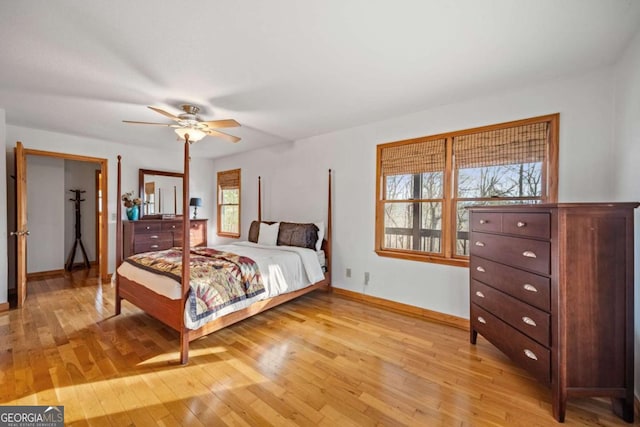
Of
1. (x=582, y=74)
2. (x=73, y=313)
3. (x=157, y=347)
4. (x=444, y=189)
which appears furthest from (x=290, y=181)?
(x=582, y=74)

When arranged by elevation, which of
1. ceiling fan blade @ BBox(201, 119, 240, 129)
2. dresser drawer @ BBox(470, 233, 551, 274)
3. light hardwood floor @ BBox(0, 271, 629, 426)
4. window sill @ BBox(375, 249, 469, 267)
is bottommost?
light hardwood floor @ BBox(0, 271, 629, 426)

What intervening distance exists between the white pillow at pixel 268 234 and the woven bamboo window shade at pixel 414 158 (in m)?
1.84

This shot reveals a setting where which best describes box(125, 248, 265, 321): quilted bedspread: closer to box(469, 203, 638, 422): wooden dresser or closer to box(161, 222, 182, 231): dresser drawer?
box(161, 222, 182, 231): dresser drawer

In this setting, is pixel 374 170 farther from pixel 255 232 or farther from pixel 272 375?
pixel 272 375

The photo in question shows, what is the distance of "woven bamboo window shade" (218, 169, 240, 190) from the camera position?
549cm

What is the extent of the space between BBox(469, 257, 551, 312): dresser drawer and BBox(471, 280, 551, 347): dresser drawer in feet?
0.14

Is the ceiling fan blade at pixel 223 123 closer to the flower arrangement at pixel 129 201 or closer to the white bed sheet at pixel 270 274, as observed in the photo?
the white bed sheet at pixel 270 274

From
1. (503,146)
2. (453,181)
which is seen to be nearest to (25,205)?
(453,181)

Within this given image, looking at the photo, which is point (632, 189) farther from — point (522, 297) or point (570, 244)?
point (522, 297)

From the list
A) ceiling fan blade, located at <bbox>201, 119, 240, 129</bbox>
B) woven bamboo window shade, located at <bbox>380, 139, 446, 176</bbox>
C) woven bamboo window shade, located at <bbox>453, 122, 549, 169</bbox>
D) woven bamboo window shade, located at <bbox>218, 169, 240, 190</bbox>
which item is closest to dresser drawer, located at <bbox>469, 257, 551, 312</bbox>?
woven bamboo window shade, located at <bbox>453, 122, 549, 169</bbox>

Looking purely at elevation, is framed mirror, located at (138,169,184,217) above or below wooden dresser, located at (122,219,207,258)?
above

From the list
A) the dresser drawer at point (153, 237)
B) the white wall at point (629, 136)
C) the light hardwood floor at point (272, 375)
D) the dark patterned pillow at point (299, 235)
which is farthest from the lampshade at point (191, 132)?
the white wall at point (629, 136)

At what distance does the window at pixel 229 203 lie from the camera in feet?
18.1

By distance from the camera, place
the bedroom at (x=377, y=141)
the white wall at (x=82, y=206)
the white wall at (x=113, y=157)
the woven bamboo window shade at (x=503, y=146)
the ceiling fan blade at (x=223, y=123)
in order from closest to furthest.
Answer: the bedroom at (x=377, y=141) < the woven bamboo window shade at (x=503, y=146) < the ceiling fan blade at (x=223, y=123) < the white wall at (x=113, y=157) < the white wall at (x=82, y=206)
